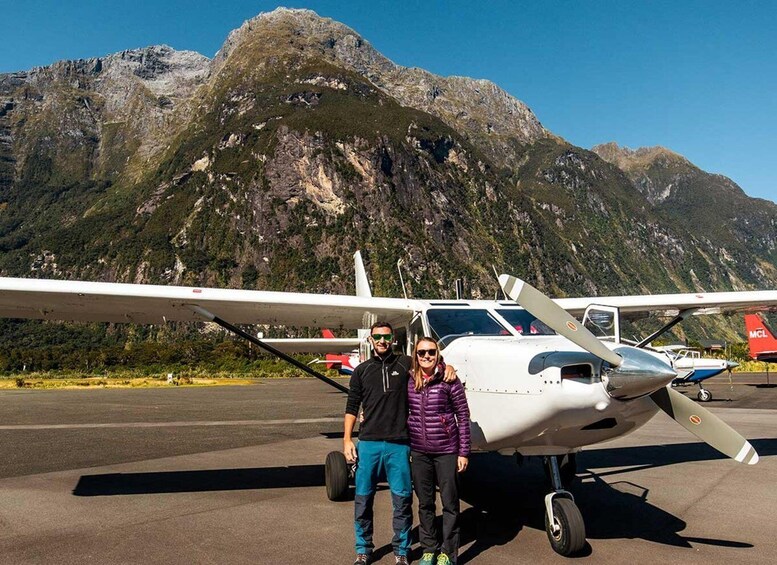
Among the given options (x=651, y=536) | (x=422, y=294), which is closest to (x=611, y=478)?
(x=651, y=536)

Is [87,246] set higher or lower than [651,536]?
higher

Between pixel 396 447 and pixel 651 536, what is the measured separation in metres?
2.74

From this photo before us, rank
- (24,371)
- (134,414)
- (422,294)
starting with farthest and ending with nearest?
(422,294), (24,371), (134,414)

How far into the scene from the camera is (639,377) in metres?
4.54

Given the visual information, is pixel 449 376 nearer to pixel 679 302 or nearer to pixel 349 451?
pixel 349 451

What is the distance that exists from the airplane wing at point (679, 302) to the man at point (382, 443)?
4519 mm

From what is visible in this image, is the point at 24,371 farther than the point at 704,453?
Yes

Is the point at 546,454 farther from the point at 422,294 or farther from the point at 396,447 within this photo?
the point at 422,294

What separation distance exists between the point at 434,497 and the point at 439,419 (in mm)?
574

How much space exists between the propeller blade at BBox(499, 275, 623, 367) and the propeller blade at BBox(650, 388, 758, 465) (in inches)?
33.2

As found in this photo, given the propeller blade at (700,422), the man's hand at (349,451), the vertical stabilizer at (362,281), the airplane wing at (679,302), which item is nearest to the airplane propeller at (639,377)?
the propeller blade at (700,422)

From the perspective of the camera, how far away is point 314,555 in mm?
4996

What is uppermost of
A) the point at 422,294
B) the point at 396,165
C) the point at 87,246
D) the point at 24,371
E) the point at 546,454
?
the point at 396,165

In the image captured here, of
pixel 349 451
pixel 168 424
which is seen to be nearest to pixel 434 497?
pixel 349 451
